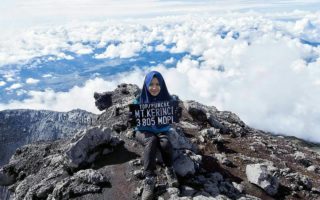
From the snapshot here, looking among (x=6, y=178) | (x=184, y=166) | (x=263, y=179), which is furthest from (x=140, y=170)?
(x=6, y=178)

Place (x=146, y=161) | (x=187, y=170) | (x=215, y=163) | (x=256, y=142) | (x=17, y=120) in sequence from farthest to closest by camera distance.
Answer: (x=17, y=120)
(x=256, y=142)
(x=215, y=163)
(x=187, y=170)
(x=146, y=161)

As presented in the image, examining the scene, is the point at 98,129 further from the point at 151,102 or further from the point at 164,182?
the point at 164,182

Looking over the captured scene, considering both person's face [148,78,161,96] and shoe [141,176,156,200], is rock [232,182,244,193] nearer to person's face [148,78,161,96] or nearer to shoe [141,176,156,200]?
shoe [141,176,156,200]

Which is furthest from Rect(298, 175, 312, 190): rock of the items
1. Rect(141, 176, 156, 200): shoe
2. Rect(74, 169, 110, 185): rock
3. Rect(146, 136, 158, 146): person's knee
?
Rect(74, 169, 110, 185): rock

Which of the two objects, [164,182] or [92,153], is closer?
[164,182]

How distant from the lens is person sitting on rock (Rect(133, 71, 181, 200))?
1838 centimetres

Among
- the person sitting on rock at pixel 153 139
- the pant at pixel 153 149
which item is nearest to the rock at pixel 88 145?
the person sitting on rock at pixel 153 139

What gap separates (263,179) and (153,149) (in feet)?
19.3

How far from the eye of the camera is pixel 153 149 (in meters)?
18.7

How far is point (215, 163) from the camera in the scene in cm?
2244

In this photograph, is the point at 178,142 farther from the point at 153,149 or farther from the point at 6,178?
the point at 6,178

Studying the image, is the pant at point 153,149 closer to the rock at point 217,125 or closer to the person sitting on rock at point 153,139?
the person sitting on rock at point 153,139

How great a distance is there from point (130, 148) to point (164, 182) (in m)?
3.90

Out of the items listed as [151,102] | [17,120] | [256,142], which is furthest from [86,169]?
[17,120]
